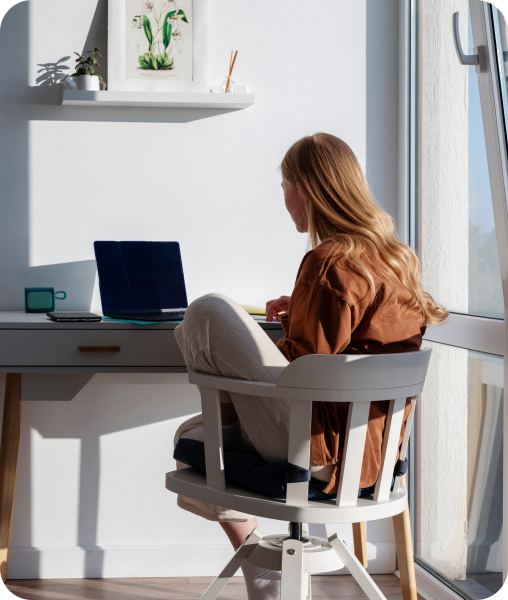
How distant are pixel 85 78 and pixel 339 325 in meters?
1.40

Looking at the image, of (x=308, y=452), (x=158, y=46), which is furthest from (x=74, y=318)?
(x=158, y=46)

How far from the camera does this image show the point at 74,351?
5.98 ft

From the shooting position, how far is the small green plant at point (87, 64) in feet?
7.15

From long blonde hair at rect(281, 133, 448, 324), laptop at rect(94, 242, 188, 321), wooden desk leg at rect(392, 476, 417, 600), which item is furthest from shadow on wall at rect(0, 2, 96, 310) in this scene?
wooden desk leg at rect(392, 476, 417, 600)

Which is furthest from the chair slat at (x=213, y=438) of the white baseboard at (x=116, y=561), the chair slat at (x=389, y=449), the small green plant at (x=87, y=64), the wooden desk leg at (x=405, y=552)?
the small green plant at (x=87, y=64)

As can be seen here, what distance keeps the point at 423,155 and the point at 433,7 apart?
1.57 ft

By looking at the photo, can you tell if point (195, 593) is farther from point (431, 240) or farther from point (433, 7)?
point (433, 7)

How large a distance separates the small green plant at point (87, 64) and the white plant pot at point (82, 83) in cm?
2

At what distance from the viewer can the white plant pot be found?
216cm

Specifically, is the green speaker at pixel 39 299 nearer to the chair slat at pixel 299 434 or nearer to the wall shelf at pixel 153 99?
the wall shelf at pixel 153 99

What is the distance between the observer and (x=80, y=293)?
7.41 ft

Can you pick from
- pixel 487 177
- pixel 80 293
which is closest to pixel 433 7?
pixel 487 177

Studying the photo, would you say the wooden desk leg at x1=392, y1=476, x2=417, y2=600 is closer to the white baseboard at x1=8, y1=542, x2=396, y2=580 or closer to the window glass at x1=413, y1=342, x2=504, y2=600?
the window glass at x1=413, y1=342, x2=504, y2=600

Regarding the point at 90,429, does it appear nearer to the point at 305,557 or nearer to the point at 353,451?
the point at 305,557
